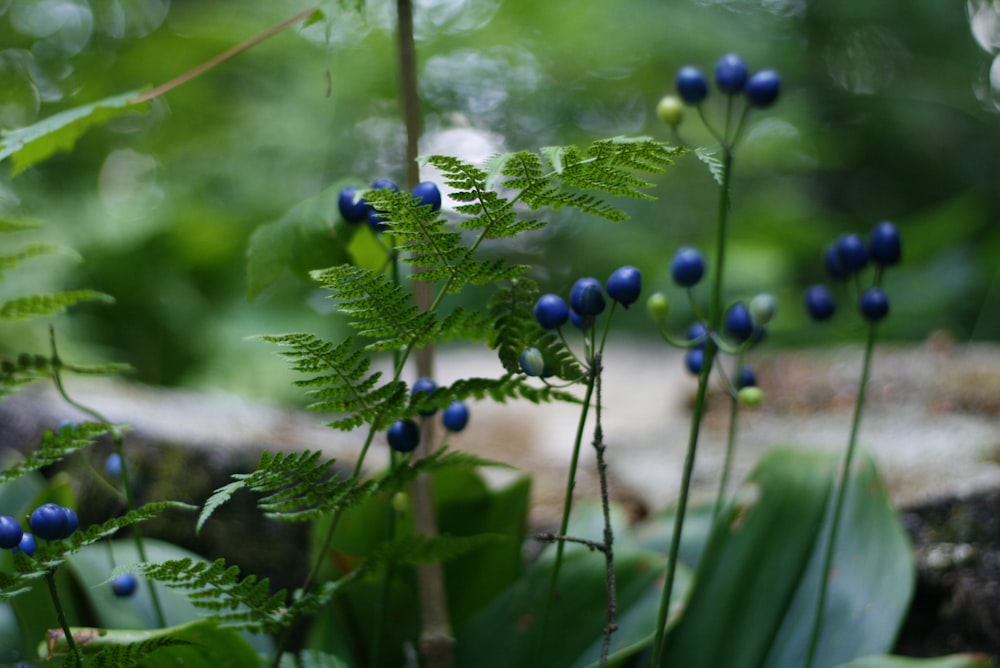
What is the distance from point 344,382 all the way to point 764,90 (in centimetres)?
51

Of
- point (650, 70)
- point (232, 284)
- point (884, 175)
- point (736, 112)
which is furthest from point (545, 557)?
point (884, 175)

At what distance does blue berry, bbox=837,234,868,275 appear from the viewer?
1.03 m

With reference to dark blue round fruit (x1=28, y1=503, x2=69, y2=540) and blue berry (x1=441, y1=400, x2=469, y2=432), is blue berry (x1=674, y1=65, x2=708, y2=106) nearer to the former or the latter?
blue berry (x1=441, y1=400, x2=469, y2=432)

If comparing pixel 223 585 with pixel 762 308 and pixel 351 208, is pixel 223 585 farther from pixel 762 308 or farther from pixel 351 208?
pixel 762 308

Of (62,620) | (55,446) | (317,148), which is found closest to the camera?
(62,620)

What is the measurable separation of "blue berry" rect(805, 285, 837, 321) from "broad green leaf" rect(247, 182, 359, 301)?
641mm

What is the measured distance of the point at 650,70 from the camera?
3967 millimetres

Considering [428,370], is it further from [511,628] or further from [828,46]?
[828,46]

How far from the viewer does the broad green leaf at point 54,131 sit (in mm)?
848

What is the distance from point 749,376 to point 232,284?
10.4ft

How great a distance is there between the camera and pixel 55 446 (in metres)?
0.79

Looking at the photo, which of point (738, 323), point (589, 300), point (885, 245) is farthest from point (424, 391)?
point (885, 245)

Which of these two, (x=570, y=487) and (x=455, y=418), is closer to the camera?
(x=570, y=487)

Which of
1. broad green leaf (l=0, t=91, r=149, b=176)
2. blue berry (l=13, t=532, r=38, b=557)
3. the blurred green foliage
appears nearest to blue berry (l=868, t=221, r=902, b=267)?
broad green leaf (l=0, t=91, r=149, b=176)
